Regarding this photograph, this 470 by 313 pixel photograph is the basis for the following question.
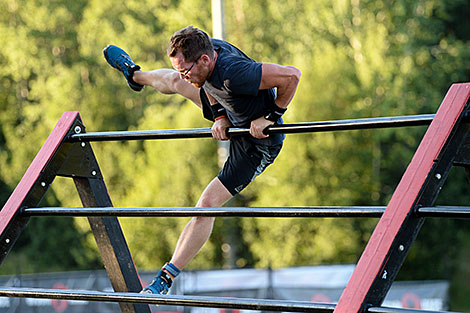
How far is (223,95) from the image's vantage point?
2.67 meters

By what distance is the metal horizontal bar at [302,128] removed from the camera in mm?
1945

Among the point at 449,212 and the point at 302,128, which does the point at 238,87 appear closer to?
the point at 302,128

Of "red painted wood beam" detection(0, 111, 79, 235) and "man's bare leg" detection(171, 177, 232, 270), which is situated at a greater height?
"man's bare leg" detection(171, 177, 232, 270)

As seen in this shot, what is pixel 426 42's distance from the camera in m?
17.5

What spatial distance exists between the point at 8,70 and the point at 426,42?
12149 mm

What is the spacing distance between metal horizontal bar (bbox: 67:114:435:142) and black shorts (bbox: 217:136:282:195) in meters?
0.52

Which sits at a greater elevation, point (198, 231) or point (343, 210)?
point (198, 231)

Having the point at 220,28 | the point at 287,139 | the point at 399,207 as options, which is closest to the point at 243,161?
the point at 399,207

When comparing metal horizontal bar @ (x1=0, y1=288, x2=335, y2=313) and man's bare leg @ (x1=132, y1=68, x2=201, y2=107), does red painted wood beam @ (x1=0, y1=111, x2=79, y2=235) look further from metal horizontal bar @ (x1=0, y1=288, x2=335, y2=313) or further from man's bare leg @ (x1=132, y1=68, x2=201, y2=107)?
man's bare leg @ (x1=132, y1=68, x2=201, y2=107)

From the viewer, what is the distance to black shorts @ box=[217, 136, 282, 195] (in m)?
2.94

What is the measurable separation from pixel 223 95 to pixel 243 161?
40cm

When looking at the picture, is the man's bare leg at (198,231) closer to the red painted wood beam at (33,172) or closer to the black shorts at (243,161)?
the black shorts at (243,161)

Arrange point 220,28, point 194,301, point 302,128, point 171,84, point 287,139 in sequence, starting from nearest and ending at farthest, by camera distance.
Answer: point 194,301, point 302,128, point 171,84, point 220,28, point 287,139

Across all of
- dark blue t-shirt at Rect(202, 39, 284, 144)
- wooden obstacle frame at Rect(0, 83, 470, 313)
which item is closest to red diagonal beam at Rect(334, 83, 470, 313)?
wooden obstacle frame at Rect(0, 83, 470, 313)
